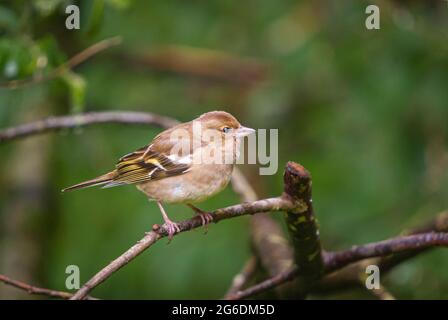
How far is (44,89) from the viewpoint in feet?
18.9

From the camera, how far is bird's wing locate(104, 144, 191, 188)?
384 cm

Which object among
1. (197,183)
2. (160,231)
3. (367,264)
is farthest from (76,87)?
(367,264)

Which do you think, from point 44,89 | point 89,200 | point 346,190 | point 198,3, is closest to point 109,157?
point 89,200

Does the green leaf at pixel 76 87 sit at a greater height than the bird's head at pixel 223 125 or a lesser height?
greater

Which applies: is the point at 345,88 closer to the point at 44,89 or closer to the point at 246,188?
the point at 246,188

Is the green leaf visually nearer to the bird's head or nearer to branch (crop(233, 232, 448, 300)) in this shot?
the bird's head

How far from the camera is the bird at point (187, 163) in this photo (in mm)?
3711

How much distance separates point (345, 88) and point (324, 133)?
2.19 ft

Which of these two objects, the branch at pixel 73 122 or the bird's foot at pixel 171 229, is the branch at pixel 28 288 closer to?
the bird's foot at pixel 171 229

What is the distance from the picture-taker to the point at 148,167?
3914mm

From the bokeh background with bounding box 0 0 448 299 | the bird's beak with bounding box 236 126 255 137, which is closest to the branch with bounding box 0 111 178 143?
the bokeh background with bounding box 0 0 448 299

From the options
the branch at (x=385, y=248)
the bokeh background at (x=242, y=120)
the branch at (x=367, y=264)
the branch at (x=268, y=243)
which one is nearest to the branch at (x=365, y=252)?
the branch at (x=385, y=248)

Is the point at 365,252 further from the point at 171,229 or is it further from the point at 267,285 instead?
the point at 171,229

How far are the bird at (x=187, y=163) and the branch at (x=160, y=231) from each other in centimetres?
22
